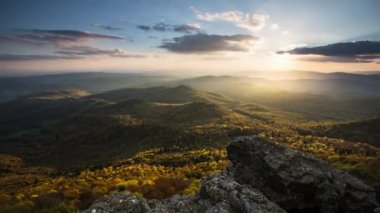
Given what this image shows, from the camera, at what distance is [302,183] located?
30938mm

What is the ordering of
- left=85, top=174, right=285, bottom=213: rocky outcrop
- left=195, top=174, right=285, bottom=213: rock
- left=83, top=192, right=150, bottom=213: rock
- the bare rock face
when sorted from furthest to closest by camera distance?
1. the bare rock face
2. left=195, top=174, right=285, bottom=213: rock
3. left=85, top=174, right=285, bottom=213: rocky outcrop
4. left=83, top=192, right=150, bottom=213: rock

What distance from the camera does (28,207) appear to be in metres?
51.1

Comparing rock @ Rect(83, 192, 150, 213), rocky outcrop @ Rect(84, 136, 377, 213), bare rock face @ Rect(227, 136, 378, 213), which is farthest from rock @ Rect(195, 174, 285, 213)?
bare rock face @ Rect(227, 136, 378, 213)

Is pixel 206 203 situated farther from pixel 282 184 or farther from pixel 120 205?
pixel 282 184

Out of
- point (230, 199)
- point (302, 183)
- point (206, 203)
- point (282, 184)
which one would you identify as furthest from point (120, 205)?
point (302, 183)

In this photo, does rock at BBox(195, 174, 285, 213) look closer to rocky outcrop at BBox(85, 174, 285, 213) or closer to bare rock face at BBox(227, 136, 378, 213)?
rocky outcrop at BBox(85, 174, 285, 213)

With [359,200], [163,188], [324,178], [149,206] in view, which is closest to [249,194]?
[149,206]

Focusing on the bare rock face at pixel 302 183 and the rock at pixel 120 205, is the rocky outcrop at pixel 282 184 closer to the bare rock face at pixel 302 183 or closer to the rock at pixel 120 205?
the bare rock face at pixel 302 183

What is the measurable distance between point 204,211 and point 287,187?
12.9 m

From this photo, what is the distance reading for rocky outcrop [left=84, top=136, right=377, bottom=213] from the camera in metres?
23.0

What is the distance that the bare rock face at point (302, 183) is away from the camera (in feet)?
102

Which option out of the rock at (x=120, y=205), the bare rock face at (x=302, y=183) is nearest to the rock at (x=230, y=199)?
the rock at (x=120, y=205)

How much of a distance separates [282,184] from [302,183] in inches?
72.0

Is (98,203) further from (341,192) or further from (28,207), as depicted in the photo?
(28,207)
